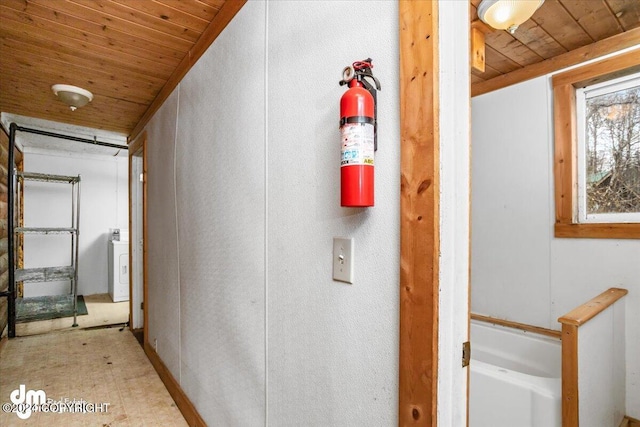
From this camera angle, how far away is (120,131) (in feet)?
13.0

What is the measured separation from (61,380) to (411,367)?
2937mm

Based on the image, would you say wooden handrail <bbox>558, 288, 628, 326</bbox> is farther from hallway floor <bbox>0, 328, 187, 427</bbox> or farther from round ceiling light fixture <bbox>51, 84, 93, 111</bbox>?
round ceiling light fixture <bbox>51, 84, 93, 111</bbox>

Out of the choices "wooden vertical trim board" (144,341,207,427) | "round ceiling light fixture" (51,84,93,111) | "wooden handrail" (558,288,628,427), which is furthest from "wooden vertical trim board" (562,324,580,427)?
"round ceiling light fixture" (51,84,93,111)

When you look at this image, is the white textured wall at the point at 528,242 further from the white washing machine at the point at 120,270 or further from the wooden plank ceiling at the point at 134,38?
the white washing machine at the point at 120,270

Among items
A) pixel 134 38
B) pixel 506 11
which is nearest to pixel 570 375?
pixel 506 11

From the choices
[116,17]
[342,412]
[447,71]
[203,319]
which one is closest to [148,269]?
[203,319]

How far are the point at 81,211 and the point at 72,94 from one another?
11.3ft

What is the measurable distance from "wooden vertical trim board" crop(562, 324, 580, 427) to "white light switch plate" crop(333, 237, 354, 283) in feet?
3.57

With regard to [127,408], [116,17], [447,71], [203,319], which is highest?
[116,17]

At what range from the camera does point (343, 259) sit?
97 cm

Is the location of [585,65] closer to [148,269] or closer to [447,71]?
[447,71]

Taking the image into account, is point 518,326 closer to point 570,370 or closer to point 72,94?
point 570,370

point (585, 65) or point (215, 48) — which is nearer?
point (215, 48)

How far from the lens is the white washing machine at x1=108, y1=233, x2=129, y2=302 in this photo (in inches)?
194
